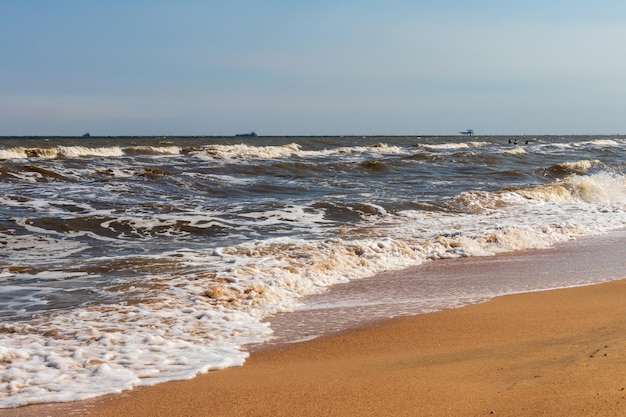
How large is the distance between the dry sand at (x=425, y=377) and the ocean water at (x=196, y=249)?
1.19ft

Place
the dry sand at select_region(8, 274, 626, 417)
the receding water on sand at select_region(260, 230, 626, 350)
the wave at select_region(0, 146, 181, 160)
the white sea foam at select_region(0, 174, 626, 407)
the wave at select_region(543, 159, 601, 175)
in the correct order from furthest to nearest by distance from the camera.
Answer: the wave at select_region(0, 146, 181, 160), the wave at select_region(543, 159, 601, 175), the receding water on sand at select_region(260, 230, 626, 350), the white sea foam at select_region(0, 174, 626, 407), the dry sand at select_region(8, 274, 626, 417)

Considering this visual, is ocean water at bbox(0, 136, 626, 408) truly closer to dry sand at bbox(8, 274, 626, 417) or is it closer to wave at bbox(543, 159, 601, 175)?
dry sand at bbox(8, 274, 626, 417)

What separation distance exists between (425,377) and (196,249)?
20.6 feet

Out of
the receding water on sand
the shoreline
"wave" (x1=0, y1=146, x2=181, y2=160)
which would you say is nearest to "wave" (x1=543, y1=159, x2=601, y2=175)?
the shoreline

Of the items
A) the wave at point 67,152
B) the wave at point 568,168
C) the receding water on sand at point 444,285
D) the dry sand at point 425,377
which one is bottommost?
the receding water on sand at point 444,285

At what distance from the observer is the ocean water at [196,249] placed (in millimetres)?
4844

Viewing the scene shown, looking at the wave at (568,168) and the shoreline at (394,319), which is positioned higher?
the wave at (568,168)

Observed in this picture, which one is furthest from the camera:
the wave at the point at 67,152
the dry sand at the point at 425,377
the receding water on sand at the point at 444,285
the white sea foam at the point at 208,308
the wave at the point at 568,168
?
the wave at the point at 67,152

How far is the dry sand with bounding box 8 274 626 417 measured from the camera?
353 centimetres

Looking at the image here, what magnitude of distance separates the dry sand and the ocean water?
363 mm

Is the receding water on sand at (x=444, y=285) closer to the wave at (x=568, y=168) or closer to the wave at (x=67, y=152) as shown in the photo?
the wave at (x=568, y=168)

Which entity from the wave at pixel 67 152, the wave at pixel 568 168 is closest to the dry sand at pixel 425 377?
the wave at pixel 568 168

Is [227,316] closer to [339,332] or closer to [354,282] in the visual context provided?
[339,332]

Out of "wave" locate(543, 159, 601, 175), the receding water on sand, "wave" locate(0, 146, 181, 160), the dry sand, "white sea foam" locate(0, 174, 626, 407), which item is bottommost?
the receding water on sand
